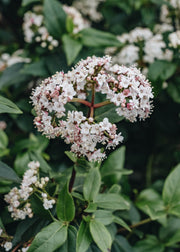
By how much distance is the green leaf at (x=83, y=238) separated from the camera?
1277 millimetres

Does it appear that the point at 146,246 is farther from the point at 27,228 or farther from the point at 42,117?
the point at 42,117

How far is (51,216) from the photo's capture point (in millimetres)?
1373

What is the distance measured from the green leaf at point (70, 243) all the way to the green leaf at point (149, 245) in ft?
2.20

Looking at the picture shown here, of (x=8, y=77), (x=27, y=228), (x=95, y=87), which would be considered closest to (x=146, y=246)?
(x=27, y=228)

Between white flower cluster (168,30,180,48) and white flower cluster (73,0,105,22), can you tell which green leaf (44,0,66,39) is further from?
white flower cluster (73,0,105,22)

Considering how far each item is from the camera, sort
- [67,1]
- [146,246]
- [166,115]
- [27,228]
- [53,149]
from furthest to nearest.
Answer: [67,1]
[166,115]
[53,149]
[146,246]
[27,228]

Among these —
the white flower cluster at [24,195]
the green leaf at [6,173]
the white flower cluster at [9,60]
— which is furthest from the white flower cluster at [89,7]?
the green leaf at [6,173]

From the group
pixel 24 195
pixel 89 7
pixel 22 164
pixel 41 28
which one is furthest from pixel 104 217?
pixel 89 7

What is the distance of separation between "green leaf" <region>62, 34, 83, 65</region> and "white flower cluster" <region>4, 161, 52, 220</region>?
0.81 meters

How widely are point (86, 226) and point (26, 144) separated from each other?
0.84m

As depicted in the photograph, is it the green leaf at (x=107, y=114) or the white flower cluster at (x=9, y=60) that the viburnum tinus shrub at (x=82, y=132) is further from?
the white flower cluster at (x=9, y=60)

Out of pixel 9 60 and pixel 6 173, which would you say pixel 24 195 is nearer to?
pixel 6 173

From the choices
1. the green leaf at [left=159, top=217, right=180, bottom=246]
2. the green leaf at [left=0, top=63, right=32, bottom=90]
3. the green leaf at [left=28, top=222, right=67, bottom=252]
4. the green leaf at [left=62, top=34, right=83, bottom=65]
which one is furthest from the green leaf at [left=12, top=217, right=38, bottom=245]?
the green leaf at [left=0, top=63, right=32, bottom=90]

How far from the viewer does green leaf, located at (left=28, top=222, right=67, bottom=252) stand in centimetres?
126
